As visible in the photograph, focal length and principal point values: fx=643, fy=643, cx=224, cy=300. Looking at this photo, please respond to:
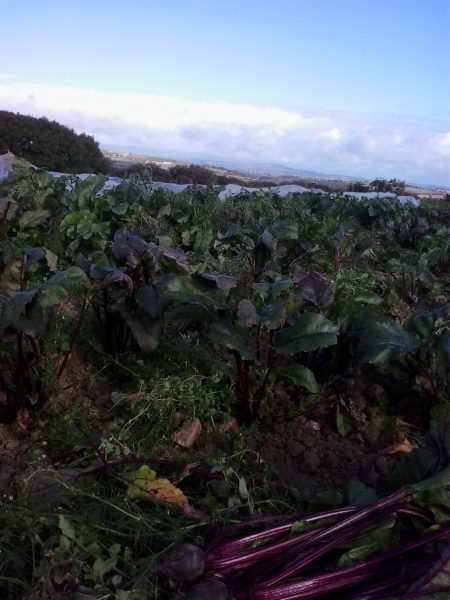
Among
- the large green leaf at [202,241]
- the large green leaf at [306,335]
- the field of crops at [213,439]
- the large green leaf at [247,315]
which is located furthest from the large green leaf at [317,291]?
the large green leaf at [202,241]

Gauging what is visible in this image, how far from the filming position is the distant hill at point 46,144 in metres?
13.5

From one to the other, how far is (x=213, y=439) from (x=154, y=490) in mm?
451

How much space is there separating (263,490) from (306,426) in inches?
18.7

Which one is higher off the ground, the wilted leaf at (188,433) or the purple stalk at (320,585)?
the wilted leaf at (188,433)

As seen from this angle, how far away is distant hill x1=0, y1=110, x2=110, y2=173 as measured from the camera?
13.5 meters

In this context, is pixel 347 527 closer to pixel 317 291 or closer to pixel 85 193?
pixel 317 291

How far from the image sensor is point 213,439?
2.14 metres

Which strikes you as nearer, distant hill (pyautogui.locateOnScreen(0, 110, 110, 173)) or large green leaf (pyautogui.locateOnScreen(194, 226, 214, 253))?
large green leaf (pyautogui.locateOnScreen(194, 226, 214, 253))

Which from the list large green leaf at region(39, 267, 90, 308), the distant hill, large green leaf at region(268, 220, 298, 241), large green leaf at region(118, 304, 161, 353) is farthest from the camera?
the distant hill

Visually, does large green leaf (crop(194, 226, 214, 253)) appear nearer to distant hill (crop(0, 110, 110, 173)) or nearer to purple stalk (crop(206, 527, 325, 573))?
purple stalk (crop(206, 527, 325, 573))

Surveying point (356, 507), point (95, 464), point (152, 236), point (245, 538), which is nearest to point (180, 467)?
point (95, 464)

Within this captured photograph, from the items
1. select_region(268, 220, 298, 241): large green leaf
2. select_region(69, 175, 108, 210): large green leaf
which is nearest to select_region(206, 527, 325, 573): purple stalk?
select_region(268, 220, 298, 241): large green leaf

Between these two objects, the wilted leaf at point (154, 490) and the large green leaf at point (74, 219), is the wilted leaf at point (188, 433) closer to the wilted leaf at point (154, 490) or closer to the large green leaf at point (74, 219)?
the wilted leaf at point (154, 490)

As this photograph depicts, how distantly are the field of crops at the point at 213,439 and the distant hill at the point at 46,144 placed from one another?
11.5 metres
